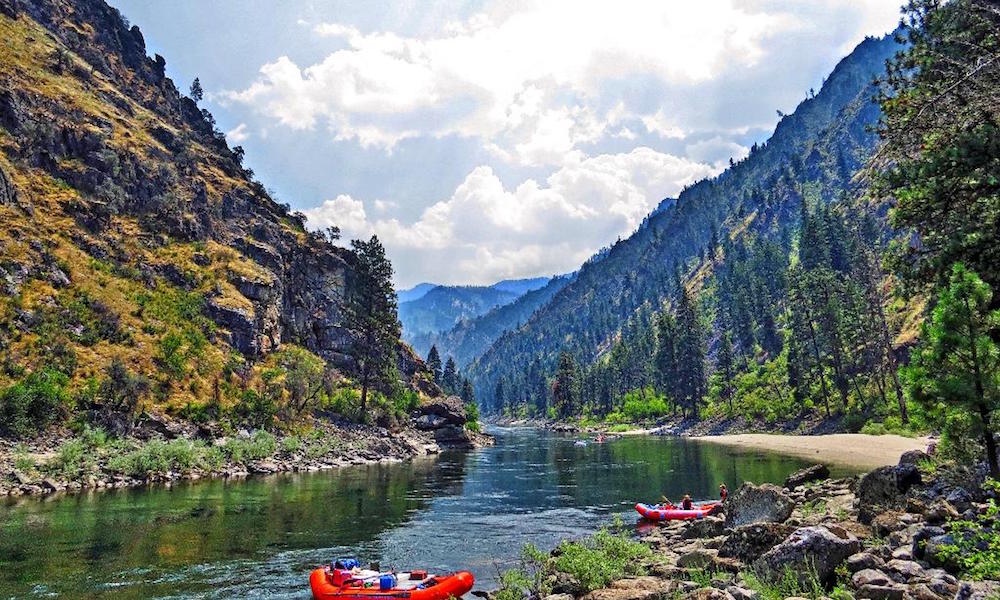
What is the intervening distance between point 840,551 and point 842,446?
5706cm

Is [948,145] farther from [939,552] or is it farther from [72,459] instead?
[72,459]

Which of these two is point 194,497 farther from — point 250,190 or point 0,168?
point 250,190

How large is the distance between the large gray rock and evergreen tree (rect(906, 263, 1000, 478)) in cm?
624

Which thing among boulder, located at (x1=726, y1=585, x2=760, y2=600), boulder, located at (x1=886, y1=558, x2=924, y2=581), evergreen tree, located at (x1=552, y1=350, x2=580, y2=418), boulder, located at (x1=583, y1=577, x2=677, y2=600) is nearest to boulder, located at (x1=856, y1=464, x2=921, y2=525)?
boulder, located at (x1=886, y1=558, x2=924, y2=581)

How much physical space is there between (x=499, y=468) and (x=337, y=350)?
5307cm

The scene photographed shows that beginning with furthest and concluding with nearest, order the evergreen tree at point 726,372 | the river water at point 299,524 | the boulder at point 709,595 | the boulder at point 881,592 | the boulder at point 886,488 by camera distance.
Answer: the evergreen tree at point 726,372
the river water at point 299,524
the boulder at point 886,488
the boulder at point 709,595
the boulder at point 881,592

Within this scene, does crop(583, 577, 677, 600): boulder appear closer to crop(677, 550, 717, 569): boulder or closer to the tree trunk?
crop(677, 550, 717, 569): boulder

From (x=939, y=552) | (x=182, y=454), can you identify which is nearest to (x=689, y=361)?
(x=182, y=454)

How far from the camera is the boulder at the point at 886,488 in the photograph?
17.9m

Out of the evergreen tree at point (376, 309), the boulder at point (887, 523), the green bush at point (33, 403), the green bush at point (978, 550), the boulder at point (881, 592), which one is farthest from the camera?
the evergreen tree at point (376, 309)

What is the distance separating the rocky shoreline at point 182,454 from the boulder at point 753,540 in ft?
141

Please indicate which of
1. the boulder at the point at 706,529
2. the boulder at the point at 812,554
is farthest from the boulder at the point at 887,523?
the boulder at the point at 706,529

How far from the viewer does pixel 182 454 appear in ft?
164

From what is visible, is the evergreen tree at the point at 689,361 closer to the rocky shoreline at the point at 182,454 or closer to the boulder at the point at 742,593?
the rocky shoreline at the point at 182,454
